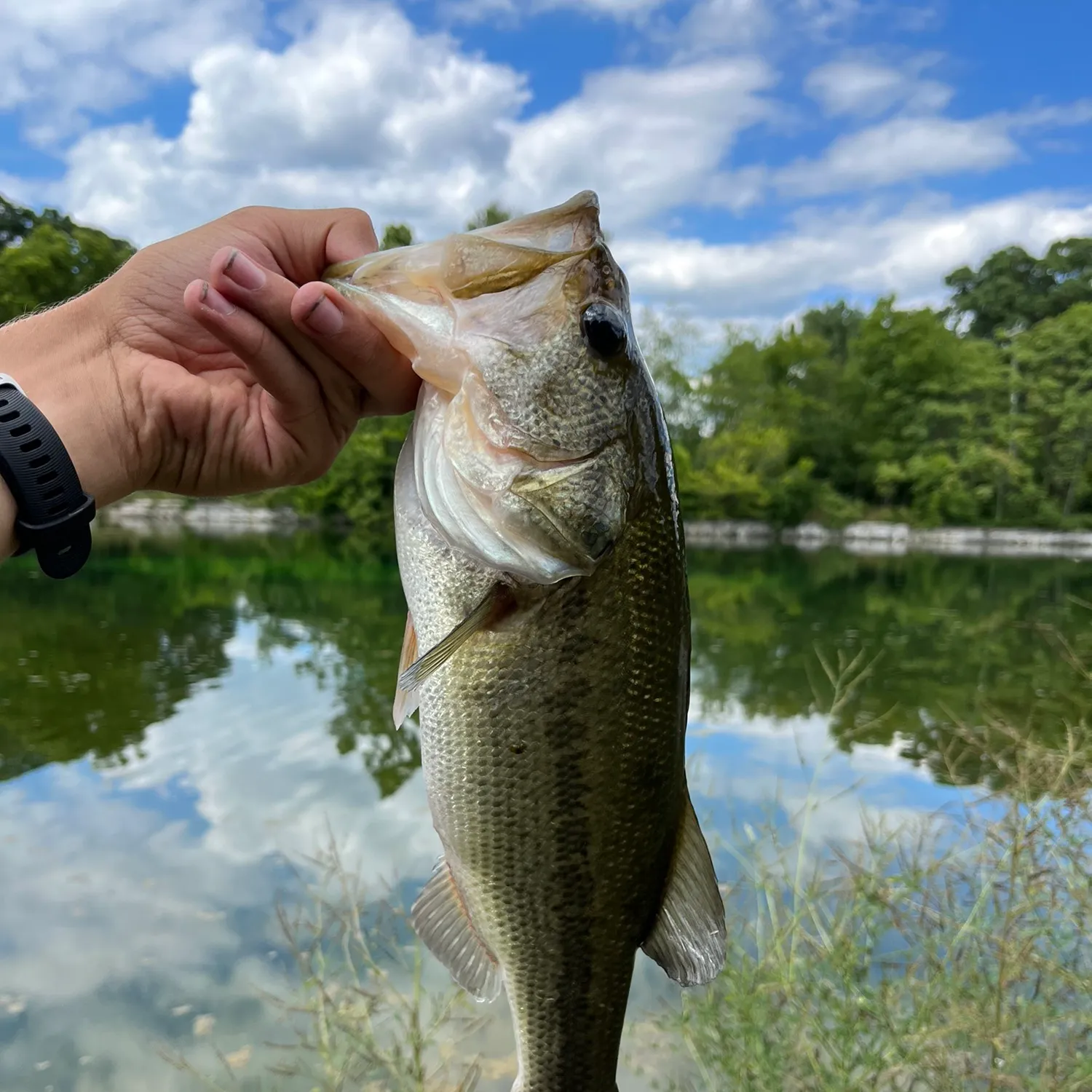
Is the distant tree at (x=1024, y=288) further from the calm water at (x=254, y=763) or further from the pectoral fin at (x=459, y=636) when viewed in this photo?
the pectoral fin at (x=459, y=636)

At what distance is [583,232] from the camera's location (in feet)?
5.02

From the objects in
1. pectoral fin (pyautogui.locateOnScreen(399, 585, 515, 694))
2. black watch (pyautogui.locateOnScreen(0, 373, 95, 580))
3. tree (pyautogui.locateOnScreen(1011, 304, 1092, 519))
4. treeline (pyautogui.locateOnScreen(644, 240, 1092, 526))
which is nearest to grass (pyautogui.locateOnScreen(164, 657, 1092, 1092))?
black watch (pyautogui.locateOnScreen(0, 373, 95, 580))

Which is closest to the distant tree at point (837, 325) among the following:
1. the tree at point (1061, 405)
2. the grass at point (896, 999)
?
the tree at point (1061, 405)

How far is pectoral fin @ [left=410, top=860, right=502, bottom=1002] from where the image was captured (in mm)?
1630

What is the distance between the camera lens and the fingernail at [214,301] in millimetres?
1421

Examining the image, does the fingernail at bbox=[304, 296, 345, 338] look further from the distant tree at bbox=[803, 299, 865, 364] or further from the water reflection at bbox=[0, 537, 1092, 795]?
the distant tree at bbox=[803, 299, 865, 364]

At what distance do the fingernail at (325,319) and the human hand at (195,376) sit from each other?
7 centimetres

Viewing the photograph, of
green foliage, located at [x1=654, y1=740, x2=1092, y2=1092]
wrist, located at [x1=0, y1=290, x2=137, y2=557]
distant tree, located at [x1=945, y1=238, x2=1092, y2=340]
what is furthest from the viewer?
distant tree, located at [x1=945, y1=238, x2=1092, y2=340]

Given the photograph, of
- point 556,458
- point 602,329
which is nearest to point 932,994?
point 556,458

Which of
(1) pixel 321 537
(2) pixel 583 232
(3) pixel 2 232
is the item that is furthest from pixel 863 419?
(2) pixel 583 232

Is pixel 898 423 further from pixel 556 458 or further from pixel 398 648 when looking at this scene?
pixel 556 458

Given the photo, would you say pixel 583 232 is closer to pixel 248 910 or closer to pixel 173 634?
pixel 248 910

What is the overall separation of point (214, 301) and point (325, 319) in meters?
0.20

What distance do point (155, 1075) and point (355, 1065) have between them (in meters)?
1.57
